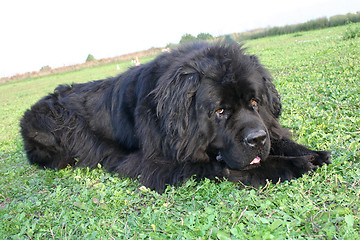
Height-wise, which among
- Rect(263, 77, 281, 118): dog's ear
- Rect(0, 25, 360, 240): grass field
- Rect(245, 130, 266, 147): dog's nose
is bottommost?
Rect(0, 25, 360, 240): grass field

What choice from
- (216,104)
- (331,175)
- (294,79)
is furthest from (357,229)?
(294,79)

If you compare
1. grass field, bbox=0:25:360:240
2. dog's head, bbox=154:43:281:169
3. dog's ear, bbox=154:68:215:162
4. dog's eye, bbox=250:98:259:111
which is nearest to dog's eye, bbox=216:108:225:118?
dog's head, bbox=154:43:281:169

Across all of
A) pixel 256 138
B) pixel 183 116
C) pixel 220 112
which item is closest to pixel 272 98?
pixel 220 112

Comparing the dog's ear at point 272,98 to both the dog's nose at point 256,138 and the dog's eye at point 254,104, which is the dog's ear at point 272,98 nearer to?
the dog's eye at point 254,104

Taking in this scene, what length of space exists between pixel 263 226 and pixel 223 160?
1.08m

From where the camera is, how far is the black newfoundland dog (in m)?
2.42

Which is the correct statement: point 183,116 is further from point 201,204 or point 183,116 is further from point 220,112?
point 201,204

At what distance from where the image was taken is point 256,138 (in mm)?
2312

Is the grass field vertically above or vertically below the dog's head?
below

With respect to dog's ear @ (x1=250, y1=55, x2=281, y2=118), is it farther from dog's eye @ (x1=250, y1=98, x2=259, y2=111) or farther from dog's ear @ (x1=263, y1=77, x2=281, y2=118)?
dog's eye @ (x1=250, y1=98, x2=259, y2=111)

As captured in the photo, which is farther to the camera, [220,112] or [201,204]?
[220,112]

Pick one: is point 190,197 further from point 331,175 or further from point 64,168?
point 64,168

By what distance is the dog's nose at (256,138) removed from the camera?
2307 mm

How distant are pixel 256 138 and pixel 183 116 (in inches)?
27.5
